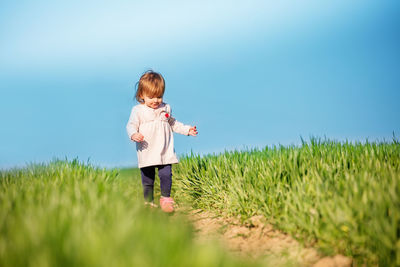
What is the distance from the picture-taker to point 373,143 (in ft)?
17.4

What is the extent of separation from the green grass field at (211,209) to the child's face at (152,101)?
3.55ft

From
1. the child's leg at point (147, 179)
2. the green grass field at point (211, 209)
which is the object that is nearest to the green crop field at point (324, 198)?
the green grass field at point (211, 209)

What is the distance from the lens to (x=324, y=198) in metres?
3.02

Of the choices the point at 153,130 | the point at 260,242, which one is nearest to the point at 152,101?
the point at 153,130

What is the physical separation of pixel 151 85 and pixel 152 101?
0.23 metres

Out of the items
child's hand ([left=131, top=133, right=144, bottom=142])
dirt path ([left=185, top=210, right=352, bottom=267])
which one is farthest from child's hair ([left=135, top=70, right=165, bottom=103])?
dirt path ([left=185, top=210, right=352, bottom=267])

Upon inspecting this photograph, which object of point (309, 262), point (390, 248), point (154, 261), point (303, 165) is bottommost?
point (309, 262)

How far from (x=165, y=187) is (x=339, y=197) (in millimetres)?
2713

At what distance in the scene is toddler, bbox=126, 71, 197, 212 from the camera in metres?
4.91

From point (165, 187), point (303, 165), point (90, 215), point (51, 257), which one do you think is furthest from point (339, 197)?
point (165, 187)

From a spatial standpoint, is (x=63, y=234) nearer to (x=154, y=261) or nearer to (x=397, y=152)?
(x=154, y=261)

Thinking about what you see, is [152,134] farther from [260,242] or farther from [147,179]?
[260,242]

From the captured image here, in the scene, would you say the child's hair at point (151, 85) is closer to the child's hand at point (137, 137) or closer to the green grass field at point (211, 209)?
the child's hand at point (137, 137)

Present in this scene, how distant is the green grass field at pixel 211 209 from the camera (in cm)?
167
